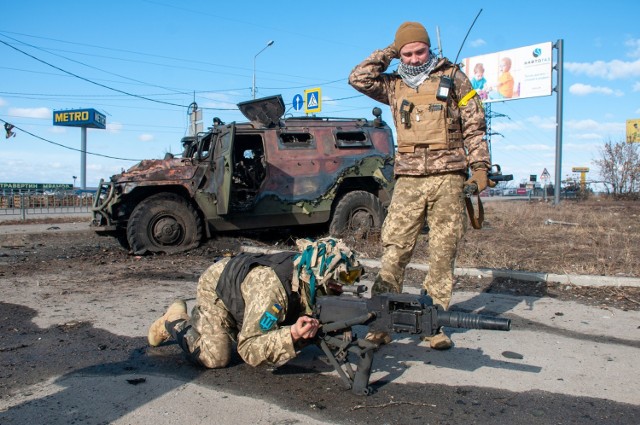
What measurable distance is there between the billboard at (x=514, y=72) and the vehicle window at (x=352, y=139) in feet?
58.3

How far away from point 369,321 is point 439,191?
3.89ft

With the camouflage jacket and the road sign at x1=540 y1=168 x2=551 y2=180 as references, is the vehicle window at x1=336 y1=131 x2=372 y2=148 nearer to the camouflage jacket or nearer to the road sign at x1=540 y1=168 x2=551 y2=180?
the camouflage jacket

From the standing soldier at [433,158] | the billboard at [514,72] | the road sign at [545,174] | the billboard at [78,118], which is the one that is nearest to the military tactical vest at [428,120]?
the standing soldier at [433,158]

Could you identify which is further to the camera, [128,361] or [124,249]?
[124,249]

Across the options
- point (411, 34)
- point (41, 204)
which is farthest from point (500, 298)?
point (41, 204)

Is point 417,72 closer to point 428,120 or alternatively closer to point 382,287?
point 428,120

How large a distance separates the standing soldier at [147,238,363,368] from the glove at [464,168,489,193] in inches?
40.7

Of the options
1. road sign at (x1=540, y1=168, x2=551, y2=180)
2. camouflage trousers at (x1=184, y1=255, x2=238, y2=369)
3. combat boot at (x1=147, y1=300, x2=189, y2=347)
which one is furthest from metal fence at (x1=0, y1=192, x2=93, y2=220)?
road sign at (x1=540, y1=168, x2=551, y2=180)

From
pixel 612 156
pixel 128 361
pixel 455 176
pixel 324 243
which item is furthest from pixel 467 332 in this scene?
pixel 612 156

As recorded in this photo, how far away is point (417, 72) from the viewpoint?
3480 mm

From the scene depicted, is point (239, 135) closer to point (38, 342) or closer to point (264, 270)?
point (38, 342)

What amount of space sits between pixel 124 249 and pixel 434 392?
6.63m

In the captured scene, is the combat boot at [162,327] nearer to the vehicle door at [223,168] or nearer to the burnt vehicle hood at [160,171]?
the vehicle door at [223,168]

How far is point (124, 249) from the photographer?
27.0ft
